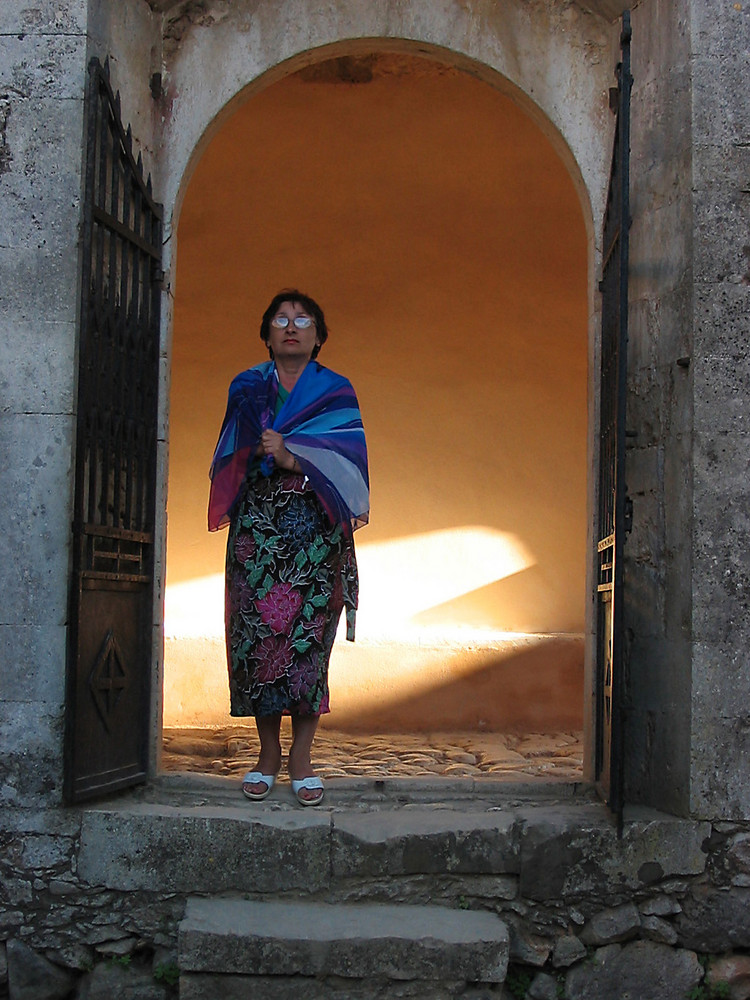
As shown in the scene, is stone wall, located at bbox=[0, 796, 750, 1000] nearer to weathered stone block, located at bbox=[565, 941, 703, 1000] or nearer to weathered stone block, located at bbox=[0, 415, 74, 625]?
weathered stone block, located at bbox=[565, 941, 703, 1000]

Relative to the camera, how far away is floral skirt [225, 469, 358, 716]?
4.16 metres

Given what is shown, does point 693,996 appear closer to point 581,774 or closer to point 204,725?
point 581,774

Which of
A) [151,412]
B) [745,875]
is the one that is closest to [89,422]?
[151,412]

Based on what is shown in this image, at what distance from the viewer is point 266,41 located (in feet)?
15.0

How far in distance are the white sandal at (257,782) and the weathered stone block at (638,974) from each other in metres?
1.23

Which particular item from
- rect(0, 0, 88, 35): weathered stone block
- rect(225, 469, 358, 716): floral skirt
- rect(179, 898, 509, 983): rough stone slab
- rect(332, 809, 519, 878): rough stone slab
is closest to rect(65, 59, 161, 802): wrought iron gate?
rect(0, 0, 88, 35): weathered stone block

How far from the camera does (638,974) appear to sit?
382cm

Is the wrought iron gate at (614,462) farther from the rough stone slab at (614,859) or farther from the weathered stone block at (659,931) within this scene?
the weathered stone block at (659,931)

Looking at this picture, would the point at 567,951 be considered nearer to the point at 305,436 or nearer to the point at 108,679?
the point at 108,679

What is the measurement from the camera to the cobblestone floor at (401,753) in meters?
4.88

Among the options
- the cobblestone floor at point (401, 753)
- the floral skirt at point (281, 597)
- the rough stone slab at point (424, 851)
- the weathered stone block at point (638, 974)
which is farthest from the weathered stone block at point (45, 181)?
the weathered stone block at point (638, 974)

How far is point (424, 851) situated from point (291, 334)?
1917 mm

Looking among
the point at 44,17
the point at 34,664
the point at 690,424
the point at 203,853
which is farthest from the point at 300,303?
the point at 203,853

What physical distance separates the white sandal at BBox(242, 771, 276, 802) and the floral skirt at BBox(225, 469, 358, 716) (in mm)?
236
